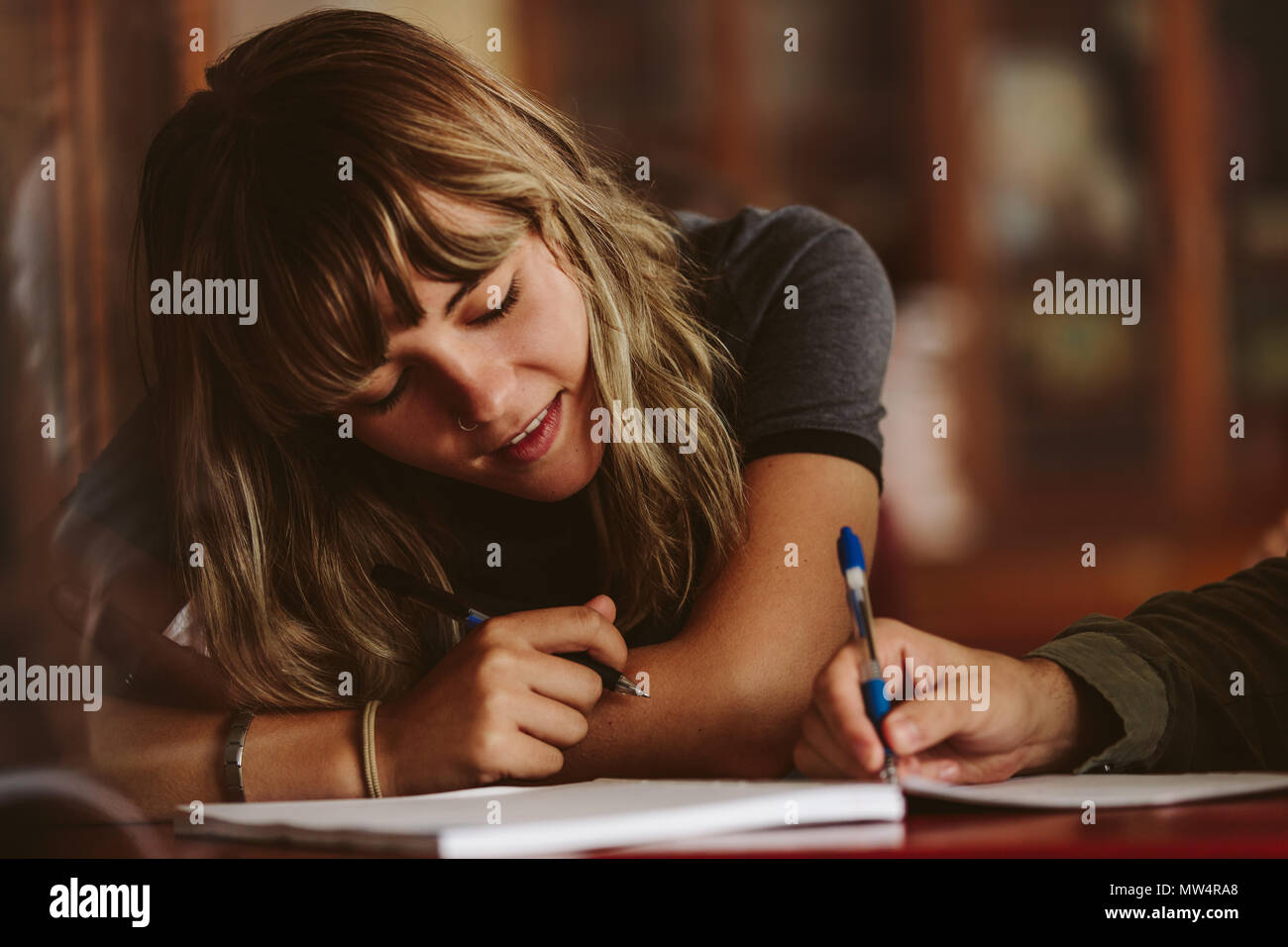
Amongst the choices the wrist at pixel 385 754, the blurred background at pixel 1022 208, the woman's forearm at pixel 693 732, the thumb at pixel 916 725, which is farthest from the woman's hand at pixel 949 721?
the blurred background at pixel 1022 208

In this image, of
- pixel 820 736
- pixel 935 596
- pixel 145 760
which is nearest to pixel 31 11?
pixel 145 760

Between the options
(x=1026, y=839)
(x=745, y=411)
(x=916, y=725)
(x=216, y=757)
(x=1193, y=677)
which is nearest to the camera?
(x=1026, y=839)

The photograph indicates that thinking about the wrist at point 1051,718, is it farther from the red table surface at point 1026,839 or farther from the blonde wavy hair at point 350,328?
the blonde wavy hair at point 350,328

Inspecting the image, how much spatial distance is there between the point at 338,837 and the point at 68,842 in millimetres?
175

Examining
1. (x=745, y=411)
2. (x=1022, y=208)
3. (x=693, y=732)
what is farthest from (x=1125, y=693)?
(x=1022, y=208)

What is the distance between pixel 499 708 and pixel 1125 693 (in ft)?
1.21

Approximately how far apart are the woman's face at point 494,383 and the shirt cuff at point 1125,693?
390 mm

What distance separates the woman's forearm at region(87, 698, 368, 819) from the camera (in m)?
0.76

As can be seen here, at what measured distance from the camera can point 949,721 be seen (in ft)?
1.93

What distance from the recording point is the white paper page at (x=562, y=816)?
1.55 feet

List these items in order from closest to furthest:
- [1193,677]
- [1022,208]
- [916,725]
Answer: [916,725] < [1193,677] < [1022,208]

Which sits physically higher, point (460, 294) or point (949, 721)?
point (460, 294)

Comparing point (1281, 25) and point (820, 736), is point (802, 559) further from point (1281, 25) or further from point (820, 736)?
point (1281, 25)

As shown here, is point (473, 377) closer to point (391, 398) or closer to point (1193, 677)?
point (391, 398)
